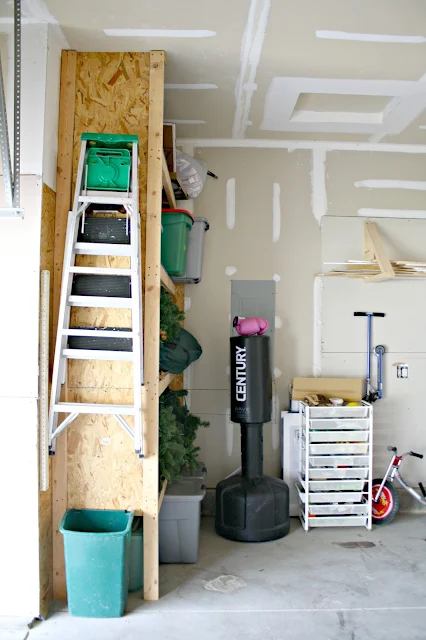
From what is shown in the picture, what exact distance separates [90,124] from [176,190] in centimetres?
123

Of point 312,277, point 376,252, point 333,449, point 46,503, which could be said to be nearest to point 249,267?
point 312,277

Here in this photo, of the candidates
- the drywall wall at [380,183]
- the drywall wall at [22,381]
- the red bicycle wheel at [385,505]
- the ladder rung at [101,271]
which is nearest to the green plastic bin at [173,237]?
the ladder rung at [101,271]

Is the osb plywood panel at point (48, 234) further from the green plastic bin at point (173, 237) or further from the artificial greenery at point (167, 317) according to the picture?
the green plastic bin at point (173, 237)

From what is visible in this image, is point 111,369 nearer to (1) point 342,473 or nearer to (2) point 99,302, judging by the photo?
(2) point 99,302

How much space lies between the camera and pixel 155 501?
3.09 meters

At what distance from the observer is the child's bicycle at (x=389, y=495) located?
4.29 metres

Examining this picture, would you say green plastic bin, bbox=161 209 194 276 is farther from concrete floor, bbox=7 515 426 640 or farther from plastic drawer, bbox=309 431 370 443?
concrete floor, bbox=7 515 426 640

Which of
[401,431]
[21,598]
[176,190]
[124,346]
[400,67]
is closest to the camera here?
[21,598]

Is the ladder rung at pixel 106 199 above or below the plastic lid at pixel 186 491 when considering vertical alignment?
above

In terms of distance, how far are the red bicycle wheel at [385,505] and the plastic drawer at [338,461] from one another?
0.39 metres

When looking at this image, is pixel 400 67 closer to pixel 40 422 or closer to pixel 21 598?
pixel 40 422

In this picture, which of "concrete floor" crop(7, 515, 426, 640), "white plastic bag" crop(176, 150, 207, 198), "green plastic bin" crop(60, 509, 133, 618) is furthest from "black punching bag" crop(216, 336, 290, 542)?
"white plastic bag" crop(176, 150, 207, 198)

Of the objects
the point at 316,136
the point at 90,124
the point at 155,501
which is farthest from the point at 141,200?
the point at 316,136

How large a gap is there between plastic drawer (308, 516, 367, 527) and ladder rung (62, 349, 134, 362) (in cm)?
215
